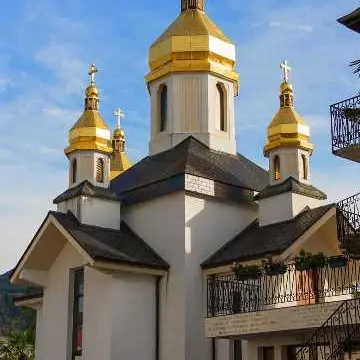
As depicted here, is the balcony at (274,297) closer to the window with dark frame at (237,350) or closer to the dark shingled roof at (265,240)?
the dark shingled roof at (265,240)

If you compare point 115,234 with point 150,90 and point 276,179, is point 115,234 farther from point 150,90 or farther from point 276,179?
point 150,90

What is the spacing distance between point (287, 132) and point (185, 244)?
4.95m

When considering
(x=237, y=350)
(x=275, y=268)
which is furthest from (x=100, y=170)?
(x=275, y=268)

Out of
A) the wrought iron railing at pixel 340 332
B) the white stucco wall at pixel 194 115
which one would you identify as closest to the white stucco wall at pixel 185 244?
the white stucco wall at pixel 194 115

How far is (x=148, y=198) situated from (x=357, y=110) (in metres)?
10.2

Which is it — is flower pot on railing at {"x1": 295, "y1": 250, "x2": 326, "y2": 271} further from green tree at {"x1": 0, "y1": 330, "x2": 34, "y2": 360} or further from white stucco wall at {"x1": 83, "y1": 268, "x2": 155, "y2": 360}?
green tree at {"x1": 0, "y1": 330, "x2": 34, "y2": 360}

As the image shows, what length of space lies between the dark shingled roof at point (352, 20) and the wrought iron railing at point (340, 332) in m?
5.34

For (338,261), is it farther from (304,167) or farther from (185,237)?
(304,167)

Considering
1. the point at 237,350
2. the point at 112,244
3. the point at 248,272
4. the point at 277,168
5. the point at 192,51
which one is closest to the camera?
the point at 248,272

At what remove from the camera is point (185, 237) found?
22250 millimetres

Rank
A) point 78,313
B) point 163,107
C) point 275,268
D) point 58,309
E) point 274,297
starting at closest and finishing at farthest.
Answer: 1. point 275,268
2. point 274,297
3. point 78,313
4. point 58,309
5. point 163,107

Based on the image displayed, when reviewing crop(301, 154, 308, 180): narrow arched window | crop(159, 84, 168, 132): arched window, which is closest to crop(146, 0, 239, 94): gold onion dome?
crop(159, 84, 168, 132): arched window

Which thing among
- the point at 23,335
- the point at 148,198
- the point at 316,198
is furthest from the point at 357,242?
the point at 23,335

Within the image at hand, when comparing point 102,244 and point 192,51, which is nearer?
point 102,244
